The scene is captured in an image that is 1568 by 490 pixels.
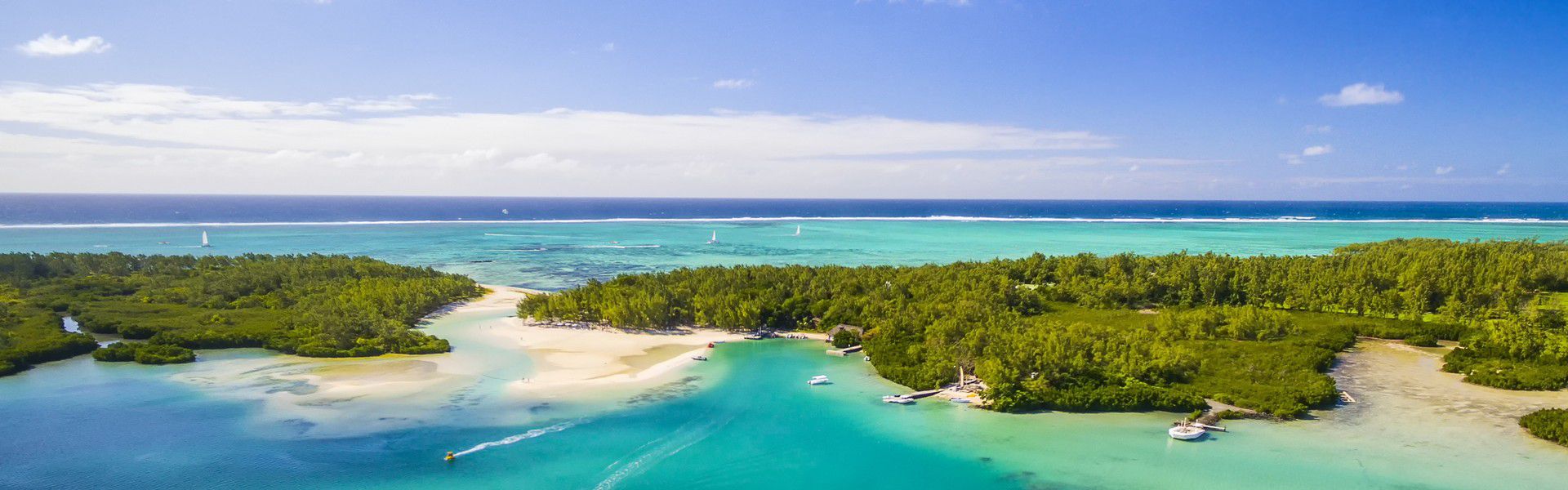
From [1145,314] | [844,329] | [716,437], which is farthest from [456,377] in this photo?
[1145,314]

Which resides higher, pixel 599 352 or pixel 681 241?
pixel 681 241

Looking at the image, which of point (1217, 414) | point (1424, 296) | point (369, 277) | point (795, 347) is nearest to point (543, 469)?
point (795, 347)

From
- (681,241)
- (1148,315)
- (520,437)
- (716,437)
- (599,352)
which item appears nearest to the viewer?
(520,437)

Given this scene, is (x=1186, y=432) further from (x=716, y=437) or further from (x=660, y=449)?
(x=660, y=449)

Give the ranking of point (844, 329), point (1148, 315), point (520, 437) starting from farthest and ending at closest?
point (1148, 315) < point (844, 329) < point (520, 437)

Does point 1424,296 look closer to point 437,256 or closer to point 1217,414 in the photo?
point 1217,414

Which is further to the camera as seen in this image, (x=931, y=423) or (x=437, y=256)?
(x=437, y=256)

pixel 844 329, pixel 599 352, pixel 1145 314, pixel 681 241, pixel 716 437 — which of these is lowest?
pixel 716 437
